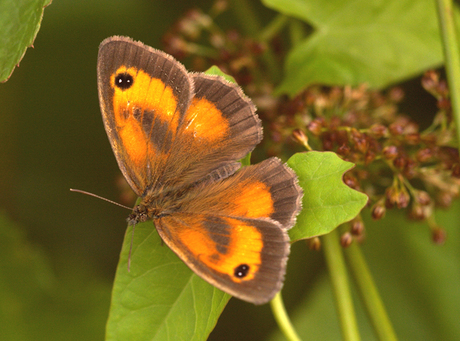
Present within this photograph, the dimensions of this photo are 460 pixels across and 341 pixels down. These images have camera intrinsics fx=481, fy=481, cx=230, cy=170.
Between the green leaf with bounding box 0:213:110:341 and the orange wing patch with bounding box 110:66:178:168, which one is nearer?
the orange wing patch with bounding box 110:66:178:168

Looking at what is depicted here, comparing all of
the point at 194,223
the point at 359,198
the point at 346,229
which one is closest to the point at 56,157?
the point at 194,223

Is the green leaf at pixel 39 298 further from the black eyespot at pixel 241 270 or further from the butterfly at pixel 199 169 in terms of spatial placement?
the black eyespot at pixel 241 270

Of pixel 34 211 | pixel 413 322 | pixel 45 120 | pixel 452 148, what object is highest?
pixel 452 148

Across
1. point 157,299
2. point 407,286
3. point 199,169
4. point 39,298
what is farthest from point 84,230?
point 407,286

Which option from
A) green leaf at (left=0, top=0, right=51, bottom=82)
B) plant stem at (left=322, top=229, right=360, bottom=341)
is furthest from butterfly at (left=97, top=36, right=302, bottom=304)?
plant stem at (left=322, top=229, right=360, bottom=341)

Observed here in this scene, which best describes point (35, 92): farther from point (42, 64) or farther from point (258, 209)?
point (258, 209)

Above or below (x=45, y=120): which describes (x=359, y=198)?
above

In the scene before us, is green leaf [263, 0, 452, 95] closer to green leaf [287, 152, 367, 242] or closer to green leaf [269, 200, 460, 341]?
green leaf [287, 152, 367, 242]
